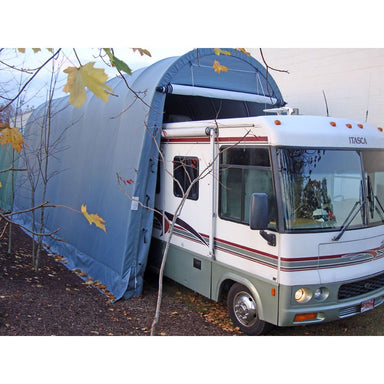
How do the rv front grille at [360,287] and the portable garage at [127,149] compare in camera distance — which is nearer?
the rv front grille at [360,287]

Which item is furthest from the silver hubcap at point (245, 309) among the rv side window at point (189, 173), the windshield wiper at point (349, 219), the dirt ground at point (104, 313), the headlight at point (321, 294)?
the rv side window at point (189, 173)

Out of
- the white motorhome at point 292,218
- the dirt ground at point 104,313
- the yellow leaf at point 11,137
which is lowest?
the dirt ground at point 104,313

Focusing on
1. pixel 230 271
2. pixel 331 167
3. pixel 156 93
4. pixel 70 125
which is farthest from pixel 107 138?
pixel 331 167

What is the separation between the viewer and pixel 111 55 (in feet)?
Answer: 8.50

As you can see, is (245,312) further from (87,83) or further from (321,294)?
(87,83)

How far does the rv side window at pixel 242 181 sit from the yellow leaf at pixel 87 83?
277cm

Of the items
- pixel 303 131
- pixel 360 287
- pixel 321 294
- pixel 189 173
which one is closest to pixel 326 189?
pixel 303 131

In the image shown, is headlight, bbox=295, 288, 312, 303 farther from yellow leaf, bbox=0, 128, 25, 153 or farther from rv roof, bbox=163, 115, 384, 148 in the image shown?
yellow leaf, bbox=0, 128, 25, 153

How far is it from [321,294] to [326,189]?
4.01 feet

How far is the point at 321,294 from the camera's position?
4855mm

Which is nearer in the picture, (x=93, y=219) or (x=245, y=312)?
(x=93, y=219)

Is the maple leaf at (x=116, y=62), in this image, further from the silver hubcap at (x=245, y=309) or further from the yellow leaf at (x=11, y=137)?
the silver hubcap at (x=245, y=309)

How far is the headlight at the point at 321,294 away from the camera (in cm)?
482

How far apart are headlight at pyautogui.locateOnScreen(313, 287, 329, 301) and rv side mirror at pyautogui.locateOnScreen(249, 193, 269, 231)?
1.01 m
